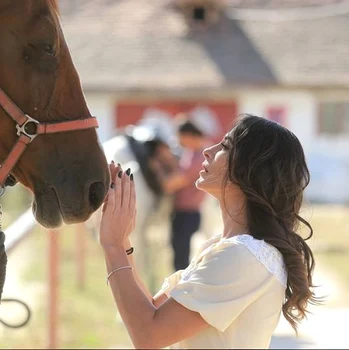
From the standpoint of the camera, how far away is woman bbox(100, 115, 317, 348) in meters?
2.19

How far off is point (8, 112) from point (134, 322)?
901mm

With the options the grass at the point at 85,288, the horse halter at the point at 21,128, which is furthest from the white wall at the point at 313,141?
the horse halter at the point at 21,128

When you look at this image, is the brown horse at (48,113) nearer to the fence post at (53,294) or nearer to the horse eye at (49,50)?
the horse eye at (49,50)

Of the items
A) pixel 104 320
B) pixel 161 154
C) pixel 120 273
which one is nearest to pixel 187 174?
pixel 161 154

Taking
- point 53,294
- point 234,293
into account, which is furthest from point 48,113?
point 53,294

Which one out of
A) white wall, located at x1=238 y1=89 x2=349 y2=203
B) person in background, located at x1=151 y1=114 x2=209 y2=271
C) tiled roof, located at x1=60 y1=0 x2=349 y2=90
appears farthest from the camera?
tiled roof, located at x1=60 y1=0 x2=349 y2=90

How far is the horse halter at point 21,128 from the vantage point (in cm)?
275

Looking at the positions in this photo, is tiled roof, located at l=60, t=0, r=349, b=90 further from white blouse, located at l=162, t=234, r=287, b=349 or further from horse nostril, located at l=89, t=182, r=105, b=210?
white blouse, located at l=162, t=234, r=287, b=349

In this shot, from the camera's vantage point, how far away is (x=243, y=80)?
73.0ft

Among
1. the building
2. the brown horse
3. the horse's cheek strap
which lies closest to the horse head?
the brown horse

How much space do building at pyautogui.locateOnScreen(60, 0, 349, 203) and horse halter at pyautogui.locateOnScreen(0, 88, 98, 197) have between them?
17966 mm

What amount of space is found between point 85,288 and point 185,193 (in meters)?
1.64

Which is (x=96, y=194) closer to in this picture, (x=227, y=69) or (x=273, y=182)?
(x=273, y=182)

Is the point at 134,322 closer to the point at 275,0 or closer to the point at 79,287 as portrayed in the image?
the point at 79,287
